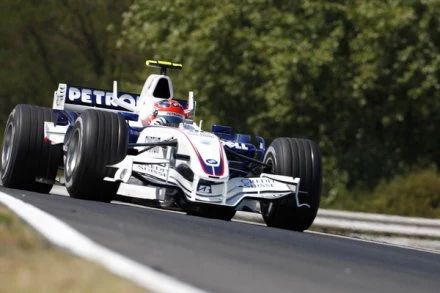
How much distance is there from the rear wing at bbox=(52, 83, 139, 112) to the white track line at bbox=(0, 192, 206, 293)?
7576 millimetres

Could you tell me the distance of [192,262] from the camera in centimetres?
766

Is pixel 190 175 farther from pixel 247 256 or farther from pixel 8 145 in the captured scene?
pixel 247 256

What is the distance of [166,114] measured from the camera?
588 inches

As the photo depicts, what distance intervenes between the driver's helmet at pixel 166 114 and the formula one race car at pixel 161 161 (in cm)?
1

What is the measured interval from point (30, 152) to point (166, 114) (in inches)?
63.0

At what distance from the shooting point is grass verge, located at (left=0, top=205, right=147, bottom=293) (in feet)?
20.1

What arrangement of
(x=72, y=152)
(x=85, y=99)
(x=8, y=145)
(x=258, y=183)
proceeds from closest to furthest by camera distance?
(x=258, y=183)
(x=72, y=152)
(x=8, y=145)
(x=85, y=99)

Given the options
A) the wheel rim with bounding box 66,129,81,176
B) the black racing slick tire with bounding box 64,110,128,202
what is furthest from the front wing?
the wheel rim with bounding box 66,129,81,176

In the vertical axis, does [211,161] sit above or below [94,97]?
below

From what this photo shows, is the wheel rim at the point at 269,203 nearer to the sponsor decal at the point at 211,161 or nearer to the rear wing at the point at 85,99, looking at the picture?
the sponsor decal at the point at 211,161

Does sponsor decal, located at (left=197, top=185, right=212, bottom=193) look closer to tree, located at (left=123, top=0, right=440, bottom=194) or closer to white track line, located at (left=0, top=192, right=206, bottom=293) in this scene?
white track line, located at (left=0, top=192, right=206, bottom=293)

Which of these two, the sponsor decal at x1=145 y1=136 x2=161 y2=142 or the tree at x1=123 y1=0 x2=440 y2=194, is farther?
the tree at x1=123 y1=0 x2=440 y2=194

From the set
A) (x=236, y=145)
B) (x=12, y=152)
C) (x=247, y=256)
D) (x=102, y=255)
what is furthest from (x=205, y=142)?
(x=102, y=255)

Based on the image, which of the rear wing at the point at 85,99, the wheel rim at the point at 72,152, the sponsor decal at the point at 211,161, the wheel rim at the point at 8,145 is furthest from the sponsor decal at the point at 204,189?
the rear wing at the point at 85,99
